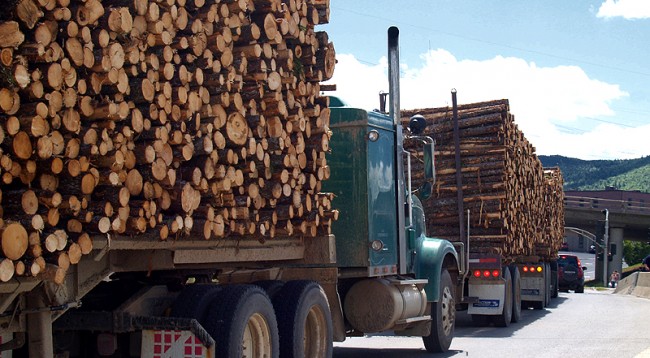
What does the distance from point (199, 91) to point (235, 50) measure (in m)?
0.94

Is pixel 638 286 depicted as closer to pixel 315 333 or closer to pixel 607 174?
pixel 315 333

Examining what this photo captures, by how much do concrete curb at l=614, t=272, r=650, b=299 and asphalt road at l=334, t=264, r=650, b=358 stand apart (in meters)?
15.3

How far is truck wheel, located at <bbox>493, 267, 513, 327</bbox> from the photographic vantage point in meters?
17.2

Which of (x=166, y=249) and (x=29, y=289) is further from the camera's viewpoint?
(x=166, y=249)

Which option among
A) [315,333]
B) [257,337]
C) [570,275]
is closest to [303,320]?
[315,333]

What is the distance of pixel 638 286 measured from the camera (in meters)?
36.3

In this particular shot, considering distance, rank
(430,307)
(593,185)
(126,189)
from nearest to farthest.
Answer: (126,189) < (430,307) < (593,185)

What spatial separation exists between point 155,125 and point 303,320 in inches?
111

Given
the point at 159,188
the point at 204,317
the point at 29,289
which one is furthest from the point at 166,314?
the point at 29,289

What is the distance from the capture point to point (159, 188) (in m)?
6.41

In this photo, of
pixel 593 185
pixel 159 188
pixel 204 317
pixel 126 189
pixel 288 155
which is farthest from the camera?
pixel 593 185

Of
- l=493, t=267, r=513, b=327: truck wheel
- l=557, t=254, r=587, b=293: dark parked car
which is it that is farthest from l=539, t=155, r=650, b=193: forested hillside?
l=493, t=267, r=513, b=327: truck wheel

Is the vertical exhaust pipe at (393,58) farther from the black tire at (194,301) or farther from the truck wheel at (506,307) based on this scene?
the truck wheel at (506,307)

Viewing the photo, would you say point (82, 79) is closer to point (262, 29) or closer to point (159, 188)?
point (159, 188)
